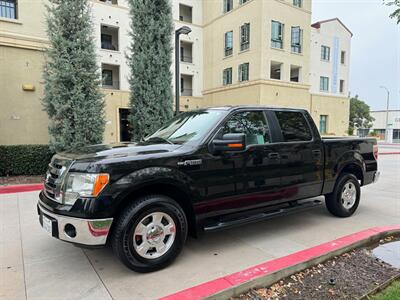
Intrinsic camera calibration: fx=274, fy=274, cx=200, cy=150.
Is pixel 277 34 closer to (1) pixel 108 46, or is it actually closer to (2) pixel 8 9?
(1) pixel 108 46

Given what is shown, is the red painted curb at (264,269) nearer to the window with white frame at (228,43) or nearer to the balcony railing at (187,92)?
the window with white frame at (228,43)

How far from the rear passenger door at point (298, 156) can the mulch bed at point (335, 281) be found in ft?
3.83

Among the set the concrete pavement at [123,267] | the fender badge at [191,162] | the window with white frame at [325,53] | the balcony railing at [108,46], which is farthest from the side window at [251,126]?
the window with white frame at [325,53]

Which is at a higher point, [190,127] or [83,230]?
[190,127]

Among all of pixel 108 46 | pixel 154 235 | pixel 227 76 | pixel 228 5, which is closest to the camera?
pixel 154 235

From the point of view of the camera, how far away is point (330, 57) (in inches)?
1093

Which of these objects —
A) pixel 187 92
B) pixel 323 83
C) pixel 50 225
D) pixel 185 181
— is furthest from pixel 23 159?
pixel 323 83

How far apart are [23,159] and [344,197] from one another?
9198mm

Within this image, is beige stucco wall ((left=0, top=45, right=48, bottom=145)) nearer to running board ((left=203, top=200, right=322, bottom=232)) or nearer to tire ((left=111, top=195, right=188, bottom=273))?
tire ((left=111, top=195, right=188, bottom=273))

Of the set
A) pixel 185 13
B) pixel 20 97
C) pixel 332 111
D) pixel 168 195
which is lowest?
pixel 168 195

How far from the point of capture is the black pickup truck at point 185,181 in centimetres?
288

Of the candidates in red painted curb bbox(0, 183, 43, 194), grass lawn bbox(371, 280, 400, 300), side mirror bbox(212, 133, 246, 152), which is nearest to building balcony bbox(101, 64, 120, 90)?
red painted curb bbox(0, 183, 43, 194)

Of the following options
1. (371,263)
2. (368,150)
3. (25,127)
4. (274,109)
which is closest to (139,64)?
(25,127)

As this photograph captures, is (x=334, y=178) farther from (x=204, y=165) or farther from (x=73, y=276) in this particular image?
(x=73, y=276)
